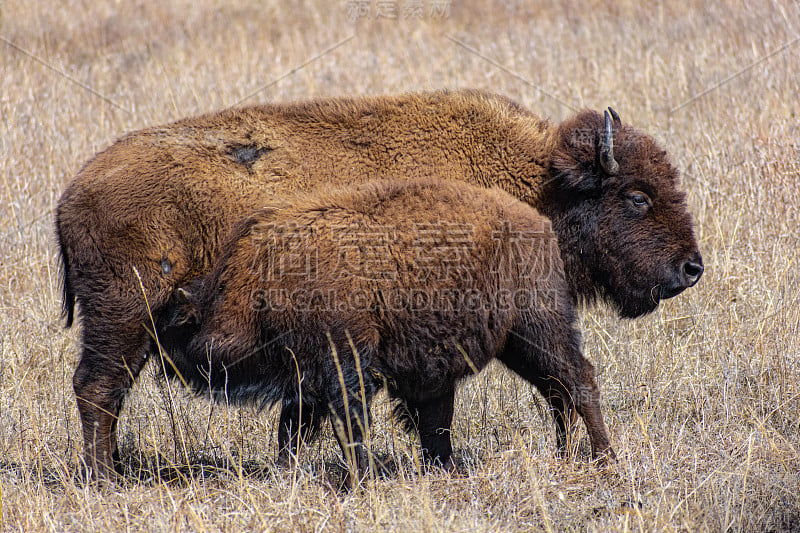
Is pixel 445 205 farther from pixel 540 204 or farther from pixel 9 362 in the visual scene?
pixel 9 362

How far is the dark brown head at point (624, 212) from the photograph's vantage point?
464 cm

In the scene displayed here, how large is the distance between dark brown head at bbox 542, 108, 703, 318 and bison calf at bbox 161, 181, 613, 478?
62 centimetres

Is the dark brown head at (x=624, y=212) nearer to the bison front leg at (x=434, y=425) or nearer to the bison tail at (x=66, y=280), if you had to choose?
the bison front leg at (x=434, y=425)

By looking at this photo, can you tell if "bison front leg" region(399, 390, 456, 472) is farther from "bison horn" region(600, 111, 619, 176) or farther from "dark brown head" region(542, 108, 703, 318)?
"bison horn" region(600, 111, 619, 176)

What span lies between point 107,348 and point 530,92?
259 inches

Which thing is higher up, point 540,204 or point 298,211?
point 298,211

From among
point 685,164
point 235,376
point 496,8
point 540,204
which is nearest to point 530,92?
point 685,164

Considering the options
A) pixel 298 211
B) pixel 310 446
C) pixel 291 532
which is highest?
pixel 298 211

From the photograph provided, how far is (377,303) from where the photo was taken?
12.3 ft

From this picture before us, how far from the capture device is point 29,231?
723 centimetres

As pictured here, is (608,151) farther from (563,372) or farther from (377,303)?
(377,303)

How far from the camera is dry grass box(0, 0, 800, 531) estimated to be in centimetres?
375

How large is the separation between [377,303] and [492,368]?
1.90m

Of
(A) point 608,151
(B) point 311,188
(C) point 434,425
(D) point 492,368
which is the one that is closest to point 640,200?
(A) point 608,151
